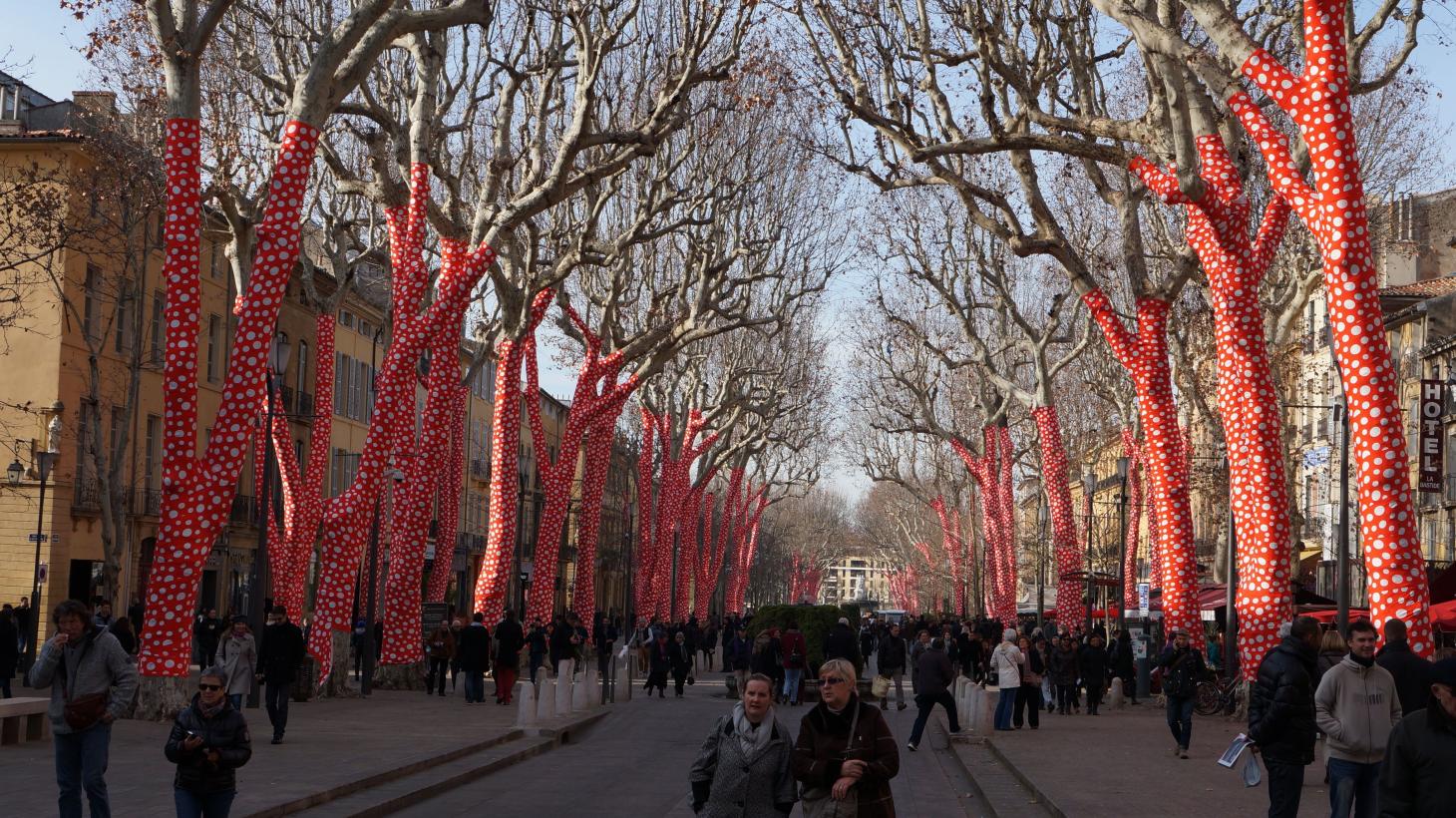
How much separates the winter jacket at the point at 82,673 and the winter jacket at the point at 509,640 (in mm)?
18095

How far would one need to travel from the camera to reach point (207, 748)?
368 inches

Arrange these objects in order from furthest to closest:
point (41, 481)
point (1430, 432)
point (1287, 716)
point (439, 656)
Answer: point (41, 481) < point (1430, 432) < point (439, 656) < point (1287, 716)

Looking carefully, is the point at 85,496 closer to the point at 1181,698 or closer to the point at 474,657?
the point at 474,657

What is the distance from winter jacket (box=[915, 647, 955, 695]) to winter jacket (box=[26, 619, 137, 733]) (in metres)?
13.4

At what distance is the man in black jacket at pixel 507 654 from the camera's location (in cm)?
2880

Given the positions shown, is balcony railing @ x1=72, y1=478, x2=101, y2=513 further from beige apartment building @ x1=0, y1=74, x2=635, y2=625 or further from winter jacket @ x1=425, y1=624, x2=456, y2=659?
winter jacket @ x1=425, y1=624, x2=456, y2=659

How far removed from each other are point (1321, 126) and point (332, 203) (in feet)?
79.4

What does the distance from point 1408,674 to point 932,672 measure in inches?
455

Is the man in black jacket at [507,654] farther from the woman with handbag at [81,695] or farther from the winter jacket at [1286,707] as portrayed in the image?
the winter jacket at [1286,707]

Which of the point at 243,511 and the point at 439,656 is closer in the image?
the point at 439,656

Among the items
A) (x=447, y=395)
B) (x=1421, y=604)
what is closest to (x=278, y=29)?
(x=447, y=395)

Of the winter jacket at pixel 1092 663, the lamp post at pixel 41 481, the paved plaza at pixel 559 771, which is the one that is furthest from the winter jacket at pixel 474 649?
the winter jacket at pixel 1092 663

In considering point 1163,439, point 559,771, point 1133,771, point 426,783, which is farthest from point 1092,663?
point 426,783

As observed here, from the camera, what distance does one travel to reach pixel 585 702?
28.0 m
